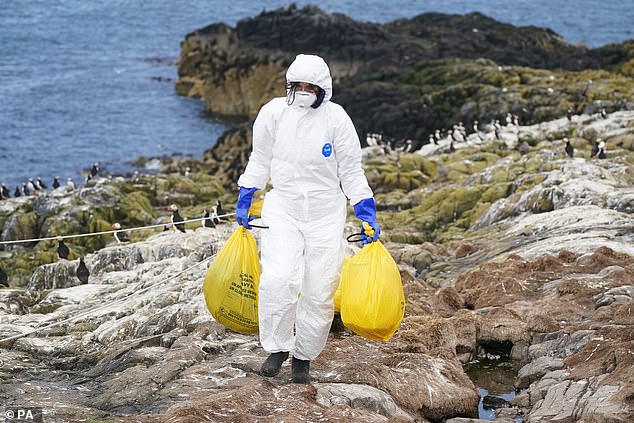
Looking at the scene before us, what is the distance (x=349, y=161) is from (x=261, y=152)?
2.66ft

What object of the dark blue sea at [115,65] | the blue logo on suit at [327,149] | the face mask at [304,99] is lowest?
the dark blue sea at [115,65]

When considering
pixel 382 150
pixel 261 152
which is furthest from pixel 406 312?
pixel 382 150

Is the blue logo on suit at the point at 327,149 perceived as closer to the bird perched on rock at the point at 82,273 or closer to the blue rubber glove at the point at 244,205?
the blue rubber glove at the point at 244,205

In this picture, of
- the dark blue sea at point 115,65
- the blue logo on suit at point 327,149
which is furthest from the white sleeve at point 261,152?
the dark blue sea at point 115,65

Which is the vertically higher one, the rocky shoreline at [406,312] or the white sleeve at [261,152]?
the white sleeve at [261,152]

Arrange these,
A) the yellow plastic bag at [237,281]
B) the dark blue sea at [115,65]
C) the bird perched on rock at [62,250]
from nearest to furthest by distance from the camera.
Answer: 1. the yellow plastic bag at [237,281]
2. the bird perched on rock at [62,250]
3. the dark blue sea at [115,65]

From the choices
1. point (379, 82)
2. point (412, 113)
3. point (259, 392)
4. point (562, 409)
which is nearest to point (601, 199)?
point (562, 409)

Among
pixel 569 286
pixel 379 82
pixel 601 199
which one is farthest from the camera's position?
pixel 379 82

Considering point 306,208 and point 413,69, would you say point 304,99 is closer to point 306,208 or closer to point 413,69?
point 306,208

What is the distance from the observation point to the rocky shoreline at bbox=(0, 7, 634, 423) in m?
8.34

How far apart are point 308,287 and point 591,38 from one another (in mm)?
87588

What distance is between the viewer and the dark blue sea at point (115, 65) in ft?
182

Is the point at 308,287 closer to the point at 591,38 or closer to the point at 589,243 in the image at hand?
the point at 589,243

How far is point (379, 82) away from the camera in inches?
2168
